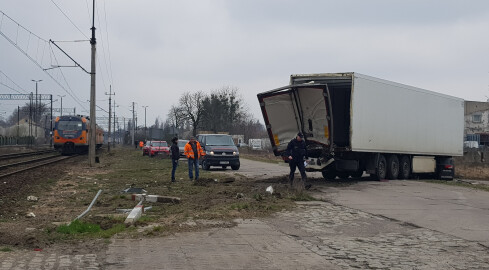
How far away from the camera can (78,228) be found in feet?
27.3

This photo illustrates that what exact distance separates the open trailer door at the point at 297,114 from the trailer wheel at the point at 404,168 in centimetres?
493

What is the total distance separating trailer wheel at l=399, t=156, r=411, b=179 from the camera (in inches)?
830

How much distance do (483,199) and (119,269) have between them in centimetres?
1187

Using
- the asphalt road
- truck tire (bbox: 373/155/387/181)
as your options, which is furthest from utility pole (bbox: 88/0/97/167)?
the asphalt road

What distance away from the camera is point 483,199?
14.9 metres

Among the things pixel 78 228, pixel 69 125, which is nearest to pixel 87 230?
pixel 78 228

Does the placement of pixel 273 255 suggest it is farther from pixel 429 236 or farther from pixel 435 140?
pixel 435 140

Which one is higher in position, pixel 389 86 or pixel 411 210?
pixel 389 86

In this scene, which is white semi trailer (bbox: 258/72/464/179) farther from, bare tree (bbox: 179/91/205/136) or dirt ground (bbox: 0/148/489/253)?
bare tree (bbox: 179/91/205/136)

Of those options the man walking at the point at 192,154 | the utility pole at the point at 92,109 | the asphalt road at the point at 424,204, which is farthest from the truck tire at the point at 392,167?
the utility pole at the point at 92,109

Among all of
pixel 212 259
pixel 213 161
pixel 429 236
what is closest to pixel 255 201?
pixel 429 236

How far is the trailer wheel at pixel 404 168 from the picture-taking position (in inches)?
830

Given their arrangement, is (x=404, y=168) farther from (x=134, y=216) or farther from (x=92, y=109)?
(x=92, y=109)

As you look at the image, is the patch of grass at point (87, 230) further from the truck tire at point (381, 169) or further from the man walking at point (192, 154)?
the truck tire at point (381, 169)
